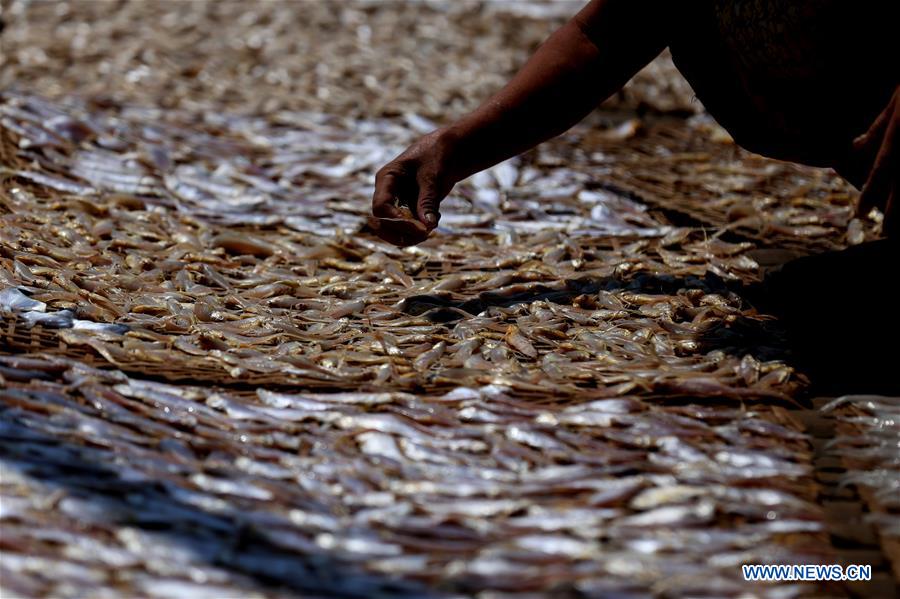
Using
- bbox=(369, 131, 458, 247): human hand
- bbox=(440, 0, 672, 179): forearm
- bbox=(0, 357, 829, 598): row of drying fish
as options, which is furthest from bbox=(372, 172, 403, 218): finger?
bbox=(0, 357, 829, 598): row of drying fish

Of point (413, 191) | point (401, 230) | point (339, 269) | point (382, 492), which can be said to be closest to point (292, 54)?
point (339, 269)

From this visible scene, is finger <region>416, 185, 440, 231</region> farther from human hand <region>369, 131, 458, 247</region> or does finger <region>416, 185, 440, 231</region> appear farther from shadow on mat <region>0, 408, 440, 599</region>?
shadow on mat <region>0, 408, 440, 599</region>

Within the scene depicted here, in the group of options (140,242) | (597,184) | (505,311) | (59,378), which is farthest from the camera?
(597,184)

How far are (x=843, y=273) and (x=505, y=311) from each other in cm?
63

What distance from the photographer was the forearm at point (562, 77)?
2.26 metres

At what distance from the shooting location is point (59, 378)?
1.79 meters

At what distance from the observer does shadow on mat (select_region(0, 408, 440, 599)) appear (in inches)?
53.9

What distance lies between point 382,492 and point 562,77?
3.31ft

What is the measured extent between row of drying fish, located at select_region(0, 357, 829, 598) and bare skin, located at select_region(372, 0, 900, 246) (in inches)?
21.6

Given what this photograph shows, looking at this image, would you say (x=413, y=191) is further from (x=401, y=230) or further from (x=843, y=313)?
(x=843, y=313)

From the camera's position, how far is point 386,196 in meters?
2.19

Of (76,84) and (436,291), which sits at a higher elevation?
(76,84)

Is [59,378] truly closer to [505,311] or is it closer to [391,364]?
[391,364]

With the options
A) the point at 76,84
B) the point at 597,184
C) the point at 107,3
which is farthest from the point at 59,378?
the point at 107,3
